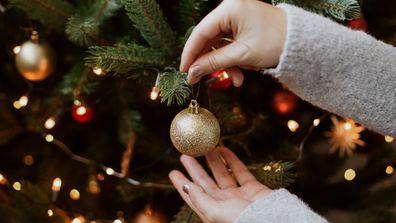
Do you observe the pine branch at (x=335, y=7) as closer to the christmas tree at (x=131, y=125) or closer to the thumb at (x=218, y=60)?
the christmas tree at (x=131, y=125)

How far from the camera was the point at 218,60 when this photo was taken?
1.75 feet

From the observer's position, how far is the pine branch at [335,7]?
0.56 meters

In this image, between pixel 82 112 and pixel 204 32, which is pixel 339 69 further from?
pixel 82 112

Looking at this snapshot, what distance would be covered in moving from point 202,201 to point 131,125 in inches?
10.6

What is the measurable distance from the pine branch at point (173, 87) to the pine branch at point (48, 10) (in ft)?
0.74

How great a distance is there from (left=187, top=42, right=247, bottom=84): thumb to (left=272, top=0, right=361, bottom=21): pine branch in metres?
0.11

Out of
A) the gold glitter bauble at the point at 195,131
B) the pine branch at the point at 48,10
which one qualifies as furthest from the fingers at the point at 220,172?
the pine branch at the point at 48,10

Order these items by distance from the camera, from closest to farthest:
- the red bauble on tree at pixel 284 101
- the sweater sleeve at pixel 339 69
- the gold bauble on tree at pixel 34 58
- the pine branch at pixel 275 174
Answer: the sweater sleeve at pixel 339 69 < the pine branch at pixel 275 174 < the gold bauble on tree at pixel 34 58 < the red bauble on tree at pixel 284 101

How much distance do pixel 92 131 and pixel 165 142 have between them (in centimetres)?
18

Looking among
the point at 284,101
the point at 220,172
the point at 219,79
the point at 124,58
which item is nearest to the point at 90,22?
the point at 124,58

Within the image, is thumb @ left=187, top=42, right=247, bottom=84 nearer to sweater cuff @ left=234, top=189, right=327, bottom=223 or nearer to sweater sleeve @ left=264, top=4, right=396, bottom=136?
sweater sleeve @ left=264, top=4, right=396, bottom=136

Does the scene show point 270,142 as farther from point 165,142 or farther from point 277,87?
point 165,142

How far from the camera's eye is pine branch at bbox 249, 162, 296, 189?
24.1 inches

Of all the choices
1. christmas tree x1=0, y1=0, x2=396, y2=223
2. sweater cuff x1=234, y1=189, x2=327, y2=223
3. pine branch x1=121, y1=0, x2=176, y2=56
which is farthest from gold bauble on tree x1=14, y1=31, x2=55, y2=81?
sweater cuff x1=234, y1=189, x2=327, y2=223
